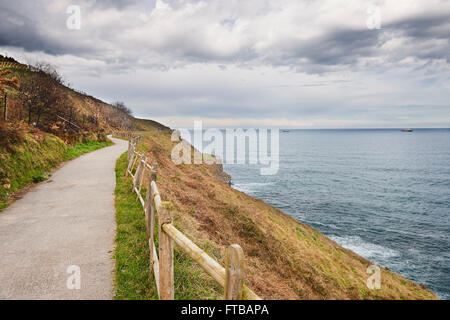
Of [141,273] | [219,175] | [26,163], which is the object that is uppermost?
[26,163]

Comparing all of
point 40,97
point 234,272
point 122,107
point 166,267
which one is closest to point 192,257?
point 234,272

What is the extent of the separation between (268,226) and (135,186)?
30.0 ft

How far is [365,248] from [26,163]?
2614 cm

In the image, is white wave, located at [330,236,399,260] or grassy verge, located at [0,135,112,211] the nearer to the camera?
grassy verge, located at [0,135,112,211]

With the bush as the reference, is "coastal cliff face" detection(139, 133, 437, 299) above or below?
below

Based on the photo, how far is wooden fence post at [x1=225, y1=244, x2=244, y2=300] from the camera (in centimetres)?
248

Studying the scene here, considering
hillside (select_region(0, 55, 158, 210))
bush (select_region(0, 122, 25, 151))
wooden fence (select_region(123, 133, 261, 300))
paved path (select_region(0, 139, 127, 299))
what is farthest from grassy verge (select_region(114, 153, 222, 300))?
bush (select_region(0, 122, 25, 151))

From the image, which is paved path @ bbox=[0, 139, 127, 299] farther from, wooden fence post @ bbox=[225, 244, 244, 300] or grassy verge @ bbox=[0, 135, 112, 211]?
wooden fence post @ bbox=[225, 244, 244, 300]

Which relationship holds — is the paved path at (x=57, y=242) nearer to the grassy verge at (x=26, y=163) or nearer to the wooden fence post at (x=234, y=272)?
the grassy verge at (x=26, y=163)

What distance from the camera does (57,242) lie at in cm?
724

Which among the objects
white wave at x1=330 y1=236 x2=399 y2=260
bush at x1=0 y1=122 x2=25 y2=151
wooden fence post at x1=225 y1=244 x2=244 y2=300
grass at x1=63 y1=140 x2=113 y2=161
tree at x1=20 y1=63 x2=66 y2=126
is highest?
tree at x1=20 y1=63 x2=66 y2=126

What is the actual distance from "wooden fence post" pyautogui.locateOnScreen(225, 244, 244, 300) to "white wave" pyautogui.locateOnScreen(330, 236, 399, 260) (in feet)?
75.6

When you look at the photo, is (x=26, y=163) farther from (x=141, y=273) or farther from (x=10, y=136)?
(x=141, y=273)

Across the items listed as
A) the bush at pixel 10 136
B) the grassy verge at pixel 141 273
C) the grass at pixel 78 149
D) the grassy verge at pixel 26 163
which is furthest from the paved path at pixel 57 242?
the grass at pixel 78 149
